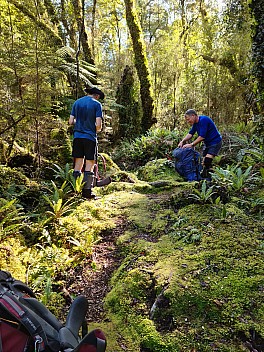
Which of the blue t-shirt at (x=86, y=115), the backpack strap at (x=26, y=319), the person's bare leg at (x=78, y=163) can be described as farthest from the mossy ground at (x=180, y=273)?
the blue t-shirt at (x=86, y=115)

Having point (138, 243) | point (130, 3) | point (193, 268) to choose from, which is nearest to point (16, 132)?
point (138, 243)

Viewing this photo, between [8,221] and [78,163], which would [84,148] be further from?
[8,221]

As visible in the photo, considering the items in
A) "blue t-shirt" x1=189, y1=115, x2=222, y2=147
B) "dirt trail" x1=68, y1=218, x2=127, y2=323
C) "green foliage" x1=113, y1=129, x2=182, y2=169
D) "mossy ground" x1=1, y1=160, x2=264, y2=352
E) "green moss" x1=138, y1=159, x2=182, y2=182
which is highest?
"blue t-shirt" x1=189, y1=115, x2=222, y2=147

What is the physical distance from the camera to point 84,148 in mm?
6336

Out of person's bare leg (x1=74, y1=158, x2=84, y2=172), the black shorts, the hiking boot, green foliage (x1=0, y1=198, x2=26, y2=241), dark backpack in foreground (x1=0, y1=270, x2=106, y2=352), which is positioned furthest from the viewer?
person's bare leg (x1=74, y1=158, x2=84, y2=172)

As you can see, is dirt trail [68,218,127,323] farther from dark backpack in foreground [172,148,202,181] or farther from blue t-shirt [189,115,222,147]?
dark backpack in foreground [172,148,202,181]

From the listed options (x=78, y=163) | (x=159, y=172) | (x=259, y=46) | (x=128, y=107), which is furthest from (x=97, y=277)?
(x=128, y=107)

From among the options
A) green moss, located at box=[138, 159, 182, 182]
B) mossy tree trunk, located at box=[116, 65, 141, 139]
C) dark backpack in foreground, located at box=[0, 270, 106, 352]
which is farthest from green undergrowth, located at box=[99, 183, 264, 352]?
mossy tree trunk, located at box=[116, 65, 141, 139]

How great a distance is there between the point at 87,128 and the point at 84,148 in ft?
1.45

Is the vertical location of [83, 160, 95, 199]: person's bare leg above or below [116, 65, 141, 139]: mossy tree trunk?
below

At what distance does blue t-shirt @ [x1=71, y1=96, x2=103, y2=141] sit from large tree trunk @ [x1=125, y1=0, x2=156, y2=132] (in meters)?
9.37

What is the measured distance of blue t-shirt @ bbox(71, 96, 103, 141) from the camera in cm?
613

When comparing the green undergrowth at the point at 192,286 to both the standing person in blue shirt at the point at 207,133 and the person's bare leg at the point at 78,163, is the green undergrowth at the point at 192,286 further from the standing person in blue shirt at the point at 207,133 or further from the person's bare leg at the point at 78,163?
the standing person in blue shirt at the point at 207,133

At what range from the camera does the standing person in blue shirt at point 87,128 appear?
612cm
